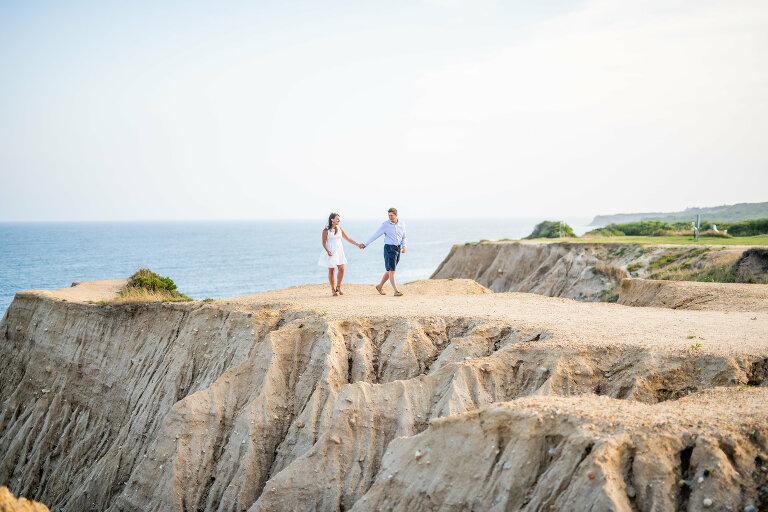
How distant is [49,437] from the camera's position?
1925cm

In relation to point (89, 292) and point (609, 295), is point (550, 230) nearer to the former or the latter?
point (609, 295)

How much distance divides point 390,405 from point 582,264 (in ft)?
82.0

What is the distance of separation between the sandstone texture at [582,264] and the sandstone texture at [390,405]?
37.5 ft

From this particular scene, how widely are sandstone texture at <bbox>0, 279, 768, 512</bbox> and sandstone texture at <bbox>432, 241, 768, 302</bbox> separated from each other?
11430mm

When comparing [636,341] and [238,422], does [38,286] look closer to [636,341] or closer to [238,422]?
[238,422]

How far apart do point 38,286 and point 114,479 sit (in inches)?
1955

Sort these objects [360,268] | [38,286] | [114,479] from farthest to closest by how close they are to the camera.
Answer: [360,268], [38,286], [114,479]

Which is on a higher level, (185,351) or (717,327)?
(717,327)

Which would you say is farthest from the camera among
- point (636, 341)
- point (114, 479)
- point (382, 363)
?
point (114, 479)

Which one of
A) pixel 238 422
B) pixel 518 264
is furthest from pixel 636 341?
pixel 518 264

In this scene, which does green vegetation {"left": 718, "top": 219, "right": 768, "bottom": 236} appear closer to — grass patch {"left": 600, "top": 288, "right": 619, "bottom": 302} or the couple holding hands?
grass patch {"left": 600, "top": 288, "right": 619, "bottom": 302}

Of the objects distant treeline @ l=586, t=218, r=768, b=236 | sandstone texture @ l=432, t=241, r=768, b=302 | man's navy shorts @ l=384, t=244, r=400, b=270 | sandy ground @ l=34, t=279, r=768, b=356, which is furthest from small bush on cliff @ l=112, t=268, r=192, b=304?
distant treeline @ l=586, t=218, r=768, b=236

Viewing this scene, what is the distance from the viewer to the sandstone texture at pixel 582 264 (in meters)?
25.3

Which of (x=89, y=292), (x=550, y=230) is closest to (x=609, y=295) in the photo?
(x=89, y=292)
